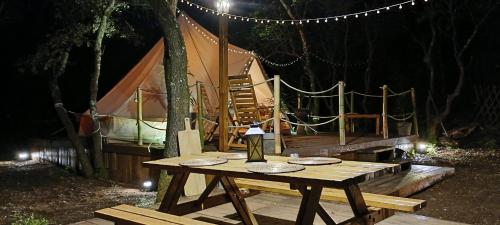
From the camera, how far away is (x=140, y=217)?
2.77m

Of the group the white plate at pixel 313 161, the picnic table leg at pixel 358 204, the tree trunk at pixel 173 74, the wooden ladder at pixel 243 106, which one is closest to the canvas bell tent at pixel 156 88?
the wooden ladder at pixel 243 106

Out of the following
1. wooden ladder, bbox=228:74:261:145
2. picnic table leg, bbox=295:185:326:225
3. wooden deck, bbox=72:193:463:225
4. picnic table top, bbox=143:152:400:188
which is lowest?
wooden deck, bbox=72:193:463:225

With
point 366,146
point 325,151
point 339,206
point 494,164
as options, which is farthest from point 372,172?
point 494,164

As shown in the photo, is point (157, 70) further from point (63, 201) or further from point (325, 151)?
point (325, 151)

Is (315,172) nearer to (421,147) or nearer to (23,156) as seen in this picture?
(421,147)

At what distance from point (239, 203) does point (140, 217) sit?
2.18 feet

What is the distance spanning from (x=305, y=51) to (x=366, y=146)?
4.85m

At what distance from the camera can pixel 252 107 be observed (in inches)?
262

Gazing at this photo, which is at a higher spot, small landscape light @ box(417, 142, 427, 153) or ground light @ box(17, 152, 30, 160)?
small landscape light @ box(417, 142, 427, 153)

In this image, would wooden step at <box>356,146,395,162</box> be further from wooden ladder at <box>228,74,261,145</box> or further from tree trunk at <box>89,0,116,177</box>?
tree trunk at <box>89,0,116,177</box>

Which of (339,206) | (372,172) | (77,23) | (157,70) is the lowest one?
(339,206)

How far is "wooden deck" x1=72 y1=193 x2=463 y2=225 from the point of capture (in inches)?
132

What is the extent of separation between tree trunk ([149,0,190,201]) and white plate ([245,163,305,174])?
238 cm

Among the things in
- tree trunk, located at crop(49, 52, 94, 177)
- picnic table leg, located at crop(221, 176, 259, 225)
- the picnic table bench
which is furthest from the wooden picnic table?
tree trunk, located at crop(49, 52, 94, 177)
